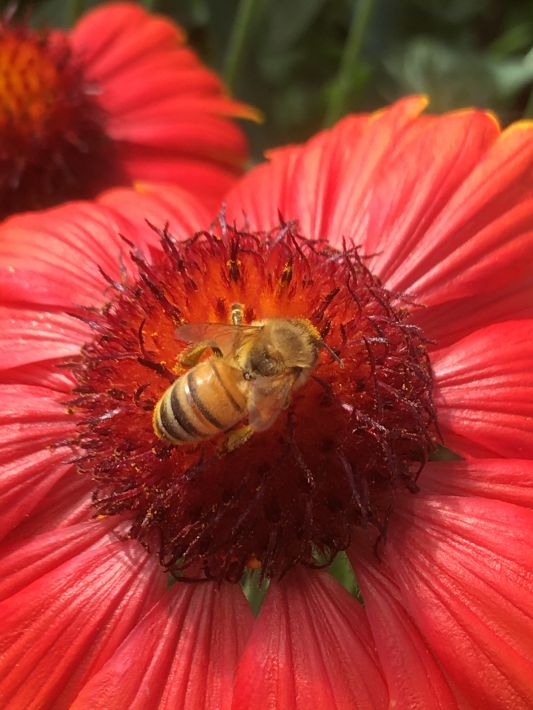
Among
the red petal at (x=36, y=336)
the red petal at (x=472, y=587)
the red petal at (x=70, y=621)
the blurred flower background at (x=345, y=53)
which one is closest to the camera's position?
the red petal at (x=472, y=587)

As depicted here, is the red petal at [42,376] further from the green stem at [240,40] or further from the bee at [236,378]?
the green stem at [240,40]

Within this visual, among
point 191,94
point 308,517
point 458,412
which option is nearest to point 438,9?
point 191,94

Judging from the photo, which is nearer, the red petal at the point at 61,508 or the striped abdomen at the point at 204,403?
the striped abdomen at the point at 204,403

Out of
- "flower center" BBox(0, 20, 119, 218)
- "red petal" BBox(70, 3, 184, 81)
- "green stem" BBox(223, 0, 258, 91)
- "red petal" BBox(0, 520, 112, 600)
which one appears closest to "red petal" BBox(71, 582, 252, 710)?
"red petal" BBox(0, 520, 112, 600)

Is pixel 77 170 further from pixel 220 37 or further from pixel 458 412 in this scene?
pixel 458 412

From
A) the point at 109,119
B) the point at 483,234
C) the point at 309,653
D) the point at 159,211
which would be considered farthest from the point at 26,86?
the point at 309,653

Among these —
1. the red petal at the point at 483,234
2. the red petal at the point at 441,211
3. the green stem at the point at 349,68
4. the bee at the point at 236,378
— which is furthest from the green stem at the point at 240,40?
the bee at the point at 236,378

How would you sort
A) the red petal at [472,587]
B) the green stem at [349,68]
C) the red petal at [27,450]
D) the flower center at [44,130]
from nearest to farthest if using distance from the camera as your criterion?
the red petal at [472,587] → the red petal at [27,450] → the flower center at [44,130] → the green stem at [349,68]

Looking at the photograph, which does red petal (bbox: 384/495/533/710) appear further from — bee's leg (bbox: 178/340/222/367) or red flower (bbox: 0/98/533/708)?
bee's leg (bbox: 178/340/222/367)
